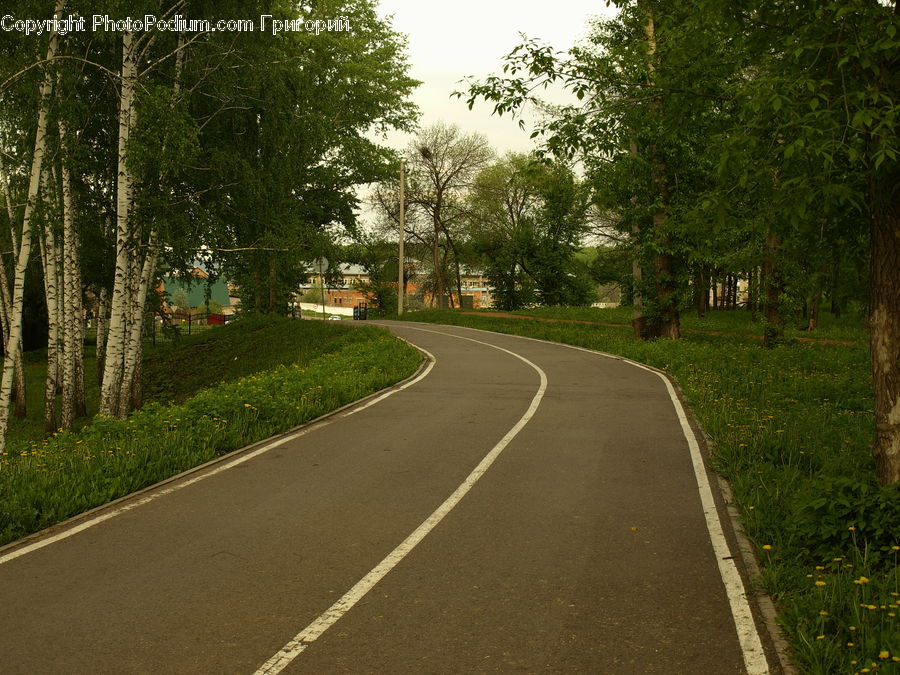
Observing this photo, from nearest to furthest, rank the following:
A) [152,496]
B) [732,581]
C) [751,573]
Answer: [732,581] < [751,573] < [152,496]

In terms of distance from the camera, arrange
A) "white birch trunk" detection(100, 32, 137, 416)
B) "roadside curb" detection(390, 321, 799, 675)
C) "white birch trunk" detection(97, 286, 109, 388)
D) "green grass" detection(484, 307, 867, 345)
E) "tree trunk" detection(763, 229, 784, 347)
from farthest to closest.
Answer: "green grass" detection(484, 307, 867, 345), "white birch trunk" detection(97, 286, 109, 388), "tree trunk" detection(763, 229, 784, 347), "white birch trunk" detection(100, 32, 137, 416), "roadside curb" detection(390, 321, 799, 675)

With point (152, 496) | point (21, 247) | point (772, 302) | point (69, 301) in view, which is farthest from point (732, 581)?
point (772, 302)

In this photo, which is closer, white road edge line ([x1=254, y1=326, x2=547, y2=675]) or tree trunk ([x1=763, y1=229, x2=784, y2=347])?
white road edge line ([x1=254, y1=326, x2=547, y2=675])

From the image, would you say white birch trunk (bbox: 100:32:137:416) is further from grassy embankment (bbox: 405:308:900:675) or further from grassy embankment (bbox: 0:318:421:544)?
grassy embankment (bbox: 405:308:900:675)

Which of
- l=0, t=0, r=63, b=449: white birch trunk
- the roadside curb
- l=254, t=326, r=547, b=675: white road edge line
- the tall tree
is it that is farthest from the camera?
the tall tree

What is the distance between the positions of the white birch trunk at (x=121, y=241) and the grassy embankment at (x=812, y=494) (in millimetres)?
12380

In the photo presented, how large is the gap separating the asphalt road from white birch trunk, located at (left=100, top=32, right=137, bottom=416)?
7.63m

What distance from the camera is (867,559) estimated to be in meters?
5.51

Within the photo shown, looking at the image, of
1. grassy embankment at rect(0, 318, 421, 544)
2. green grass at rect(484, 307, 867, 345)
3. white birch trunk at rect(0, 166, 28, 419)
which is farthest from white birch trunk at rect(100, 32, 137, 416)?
green grass at rect(484, 307, 867, 345)

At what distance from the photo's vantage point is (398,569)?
5.75 m

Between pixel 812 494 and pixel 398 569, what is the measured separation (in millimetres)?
3834

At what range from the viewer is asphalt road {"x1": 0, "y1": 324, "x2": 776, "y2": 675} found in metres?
4.42

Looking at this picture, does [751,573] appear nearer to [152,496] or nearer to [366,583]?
[366,583]

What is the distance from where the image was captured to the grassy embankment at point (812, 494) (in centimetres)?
457
